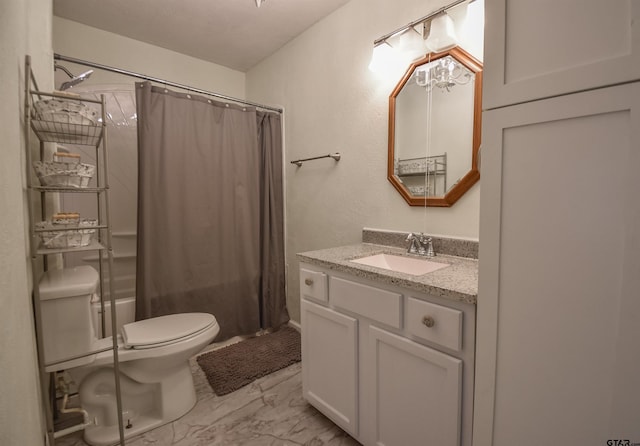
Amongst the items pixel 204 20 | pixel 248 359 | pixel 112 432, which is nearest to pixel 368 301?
pixel 248 359

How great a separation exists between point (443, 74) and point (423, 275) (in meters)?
1.05

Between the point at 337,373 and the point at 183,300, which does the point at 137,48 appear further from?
the point at 337,373

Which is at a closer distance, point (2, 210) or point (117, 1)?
point (2, 210)

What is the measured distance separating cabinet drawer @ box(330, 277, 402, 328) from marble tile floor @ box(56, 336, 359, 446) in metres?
0.69

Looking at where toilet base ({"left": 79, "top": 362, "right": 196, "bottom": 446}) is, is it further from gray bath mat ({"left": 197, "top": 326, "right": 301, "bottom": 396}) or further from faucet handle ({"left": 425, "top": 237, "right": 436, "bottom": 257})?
faucet handle ({"left": 425, "top": 237, "right": 436, "bottom": 257})

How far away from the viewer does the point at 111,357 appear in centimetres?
141

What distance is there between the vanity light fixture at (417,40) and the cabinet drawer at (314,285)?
1.26 m

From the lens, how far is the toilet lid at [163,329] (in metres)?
1.47

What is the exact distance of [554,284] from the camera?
2.33 ft

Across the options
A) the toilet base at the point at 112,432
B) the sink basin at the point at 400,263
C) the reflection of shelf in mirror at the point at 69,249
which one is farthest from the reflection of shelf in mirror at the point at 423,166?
the toilet base at the point at 112,432

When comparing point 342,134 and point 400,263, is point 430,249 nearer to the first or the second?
point 400,263

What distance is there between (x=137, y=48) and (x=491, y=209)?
113 inches

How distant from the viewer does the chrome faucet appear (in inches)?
59.8

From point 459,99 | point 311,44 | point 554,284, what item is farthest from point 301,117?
point 554,284
